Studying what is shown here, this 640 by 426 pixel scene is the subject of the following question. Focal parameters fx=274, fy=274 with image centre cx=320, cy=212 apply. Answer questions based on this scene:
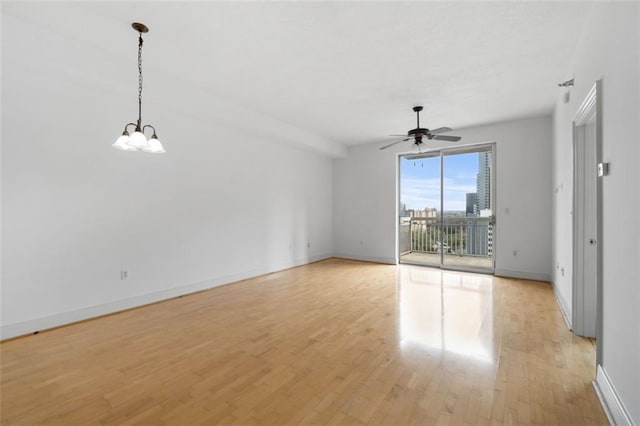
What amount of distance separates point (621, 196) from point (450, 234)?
4.94 m

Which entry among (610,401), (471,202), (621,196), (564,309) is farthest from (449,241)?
(621,196)

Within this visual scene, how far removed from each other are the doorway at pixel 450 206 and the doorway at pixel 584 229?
2.80 m

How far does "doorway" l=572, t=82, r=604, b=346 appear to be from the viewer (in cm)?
268

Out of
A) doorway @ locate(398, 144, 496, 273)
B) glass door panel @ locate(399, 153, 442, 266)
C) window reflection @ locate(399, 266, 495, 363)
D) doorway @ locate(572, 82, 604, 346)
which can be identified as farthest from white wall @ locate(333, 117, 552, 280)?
doorway @ locate(572, 82, 604, 346)

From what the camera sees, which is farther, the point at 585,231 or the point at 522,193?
the point at 522,193

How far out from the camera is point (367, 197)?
7.01 meters

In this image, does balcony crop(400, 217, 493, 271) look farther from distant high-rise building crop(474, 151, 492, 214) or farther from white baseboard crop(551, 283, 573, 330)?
white baseboard crop(551, 283, 573, 330)

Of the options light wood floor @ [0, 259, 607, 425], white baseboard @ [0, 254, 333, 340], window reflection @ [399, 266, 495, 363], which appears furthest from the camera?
white baseboard @ [0, 254, 333, 340]

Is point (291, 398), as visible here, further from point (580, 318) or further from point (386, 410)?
point (580, 318)

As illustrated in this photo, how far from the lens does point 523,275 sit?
202 inches

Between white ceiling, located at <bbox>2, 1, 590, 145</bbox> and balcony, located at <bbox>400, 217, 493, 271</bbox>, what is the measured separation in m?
2.61

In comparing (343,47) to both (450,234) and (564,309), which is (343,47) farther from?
(450,234)

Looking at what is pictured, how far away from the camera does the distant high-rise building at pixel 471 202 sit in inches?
227

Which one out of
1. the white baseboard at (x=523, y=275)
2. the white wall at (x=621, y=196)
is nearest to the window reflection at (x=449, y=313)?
the white baseboard at (x=523, y=275)
